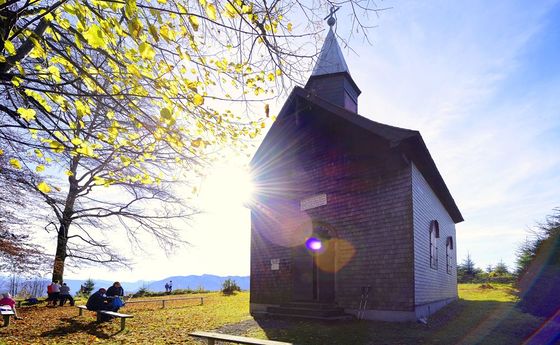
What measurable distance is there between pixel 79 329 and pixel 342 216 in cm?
914

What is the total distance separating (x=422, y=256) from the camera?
12094 mm

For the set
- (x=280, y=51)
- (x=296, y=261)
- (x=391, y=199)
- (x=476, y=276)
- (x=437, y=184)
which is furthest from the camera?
(x=476, y=276)

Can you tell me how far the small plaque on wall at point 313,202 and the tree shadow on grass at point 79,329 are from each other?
7570mm

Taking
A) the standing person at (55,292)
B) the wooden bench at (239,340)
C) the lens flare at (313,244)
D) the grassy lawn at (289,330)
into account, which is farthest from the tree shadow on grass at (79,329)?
the standing person at (55,292)

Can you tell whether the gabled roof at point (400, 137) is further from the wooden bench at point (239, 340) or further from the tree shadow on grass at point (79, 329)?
the tree shadow on grass at point (79, 329)

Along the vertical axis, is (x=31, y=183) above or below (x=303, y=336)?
above

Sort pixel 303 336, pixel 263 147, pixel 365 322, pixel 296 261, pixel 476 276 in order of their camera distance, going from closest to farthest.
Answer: pixel 303 336 < pixel 365 322 < pixel 296 261 < pixel 263 147 < pixel 476 276

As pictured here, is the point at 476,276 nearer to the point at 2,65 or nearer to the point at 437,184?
the point at 437,184

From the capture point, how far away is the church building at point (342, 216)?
36.6 feet

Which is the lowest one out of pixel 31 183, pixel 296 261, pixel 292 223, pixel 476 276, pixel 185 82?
pixel 476 276

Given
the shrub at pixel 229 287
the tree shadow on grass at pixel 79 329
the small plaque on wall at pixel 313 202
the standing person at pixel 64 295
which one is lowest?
the shrub at pixel 229 287

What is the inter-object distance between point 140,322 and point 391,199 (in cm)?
938

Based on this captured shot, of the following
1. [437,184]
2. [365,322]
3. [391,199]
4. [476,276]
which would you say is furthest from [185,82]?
[476,276]

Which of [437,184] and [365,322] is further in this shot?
[437,184]
